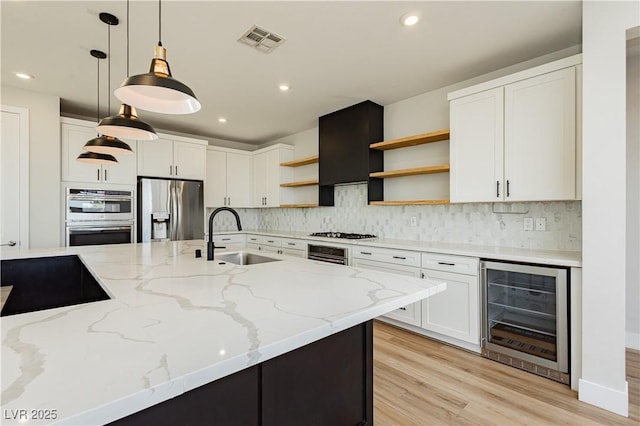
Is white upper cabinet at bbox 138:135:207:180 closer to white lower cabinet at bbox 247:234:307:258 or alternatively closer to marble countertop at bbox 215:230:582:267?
white lower cabinet at bbox 247:234:307:258

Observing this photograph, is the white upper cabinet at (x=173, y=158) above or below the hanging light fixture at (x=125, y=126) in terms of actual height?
above

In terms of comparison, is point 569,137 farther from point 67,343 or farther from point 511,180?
point 67,343

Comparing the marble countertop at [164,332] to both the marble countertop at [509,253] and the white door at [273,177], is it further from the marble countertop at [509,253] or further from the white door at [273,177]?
the white door at [273,177]

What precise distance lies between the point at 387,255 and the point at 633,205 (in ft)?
7.23

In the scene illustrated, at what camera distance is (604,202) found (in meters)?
1.91

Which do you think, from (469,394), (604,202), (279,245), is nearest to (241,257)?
(469,394)

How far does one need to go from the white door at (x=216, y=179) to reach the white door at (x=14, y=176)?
231 centimetres

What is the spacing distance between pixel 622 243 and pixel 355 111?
2913 mm

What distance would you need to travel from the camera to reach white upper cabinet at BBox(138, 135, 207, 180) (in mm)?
4430

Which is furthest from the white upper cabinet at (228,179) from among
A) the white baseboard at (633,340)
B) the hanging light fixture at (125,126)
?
the white baseboard at (633,340)

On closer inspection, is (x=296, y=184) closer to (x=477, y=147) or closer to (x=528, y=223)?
(x=477, y=147)

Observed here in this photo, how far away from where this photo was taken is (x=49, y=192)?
3.58 meters

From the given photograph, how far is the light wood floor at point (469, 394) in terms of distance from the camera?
1.81m

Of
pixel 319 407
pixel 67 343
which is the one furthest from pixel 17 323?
pixel 319 407
